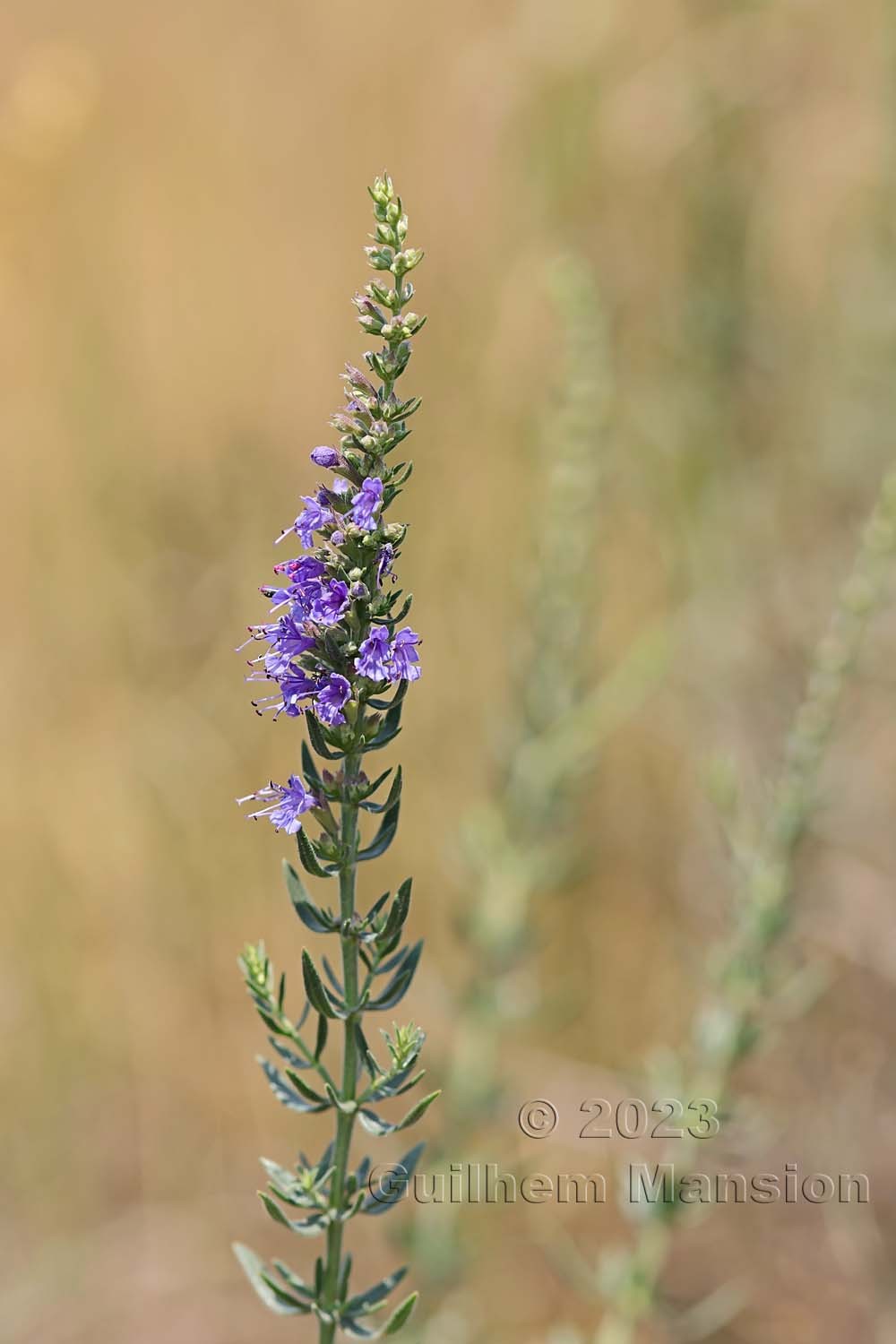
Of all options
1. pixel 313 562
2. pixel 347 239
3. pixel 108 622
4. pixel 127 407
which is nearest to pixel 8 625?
pixel 108 622

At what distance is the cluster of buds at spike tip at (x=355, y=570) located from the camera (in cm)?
191

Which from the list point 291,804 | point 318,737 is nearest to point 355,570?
point 318,737

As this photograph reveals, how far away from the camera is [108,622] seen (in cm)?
577

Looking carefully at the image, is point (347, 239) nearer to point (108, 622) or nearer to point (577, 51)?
point (577, 51)

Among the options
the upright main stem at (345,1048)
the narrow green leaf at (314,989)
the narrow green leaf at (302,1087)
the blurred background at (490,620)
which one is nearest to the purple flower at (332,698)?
the upright main stem at (345,1048)

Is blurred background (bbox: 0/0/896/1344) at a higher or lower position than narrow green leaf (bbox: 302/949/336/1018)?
higher

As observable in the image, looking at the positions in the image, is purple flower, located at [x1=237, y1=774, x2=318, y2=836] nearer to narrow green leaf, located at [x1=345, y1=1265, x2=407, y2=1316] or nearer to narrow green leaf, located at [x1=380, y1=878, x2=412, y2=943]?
narrow green leaf, located at [x1=380, y1=878, x2=412, y2=943]

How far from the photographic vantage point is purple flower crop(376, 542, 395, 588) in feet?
6.37

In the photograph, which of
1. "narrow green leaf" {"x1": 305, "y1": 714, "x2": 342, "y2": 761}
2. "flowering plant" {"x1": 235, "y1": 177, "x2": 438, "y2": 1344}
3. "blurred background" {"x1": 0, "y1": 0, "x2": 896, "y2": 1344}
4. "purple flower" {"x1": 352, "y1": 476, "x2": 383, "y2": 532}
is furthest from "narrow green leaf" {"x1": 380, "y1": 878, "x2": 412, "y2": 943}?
"blurred background" {"x1": 0, "y1": 0, "x2": 896, "y2": 1344}

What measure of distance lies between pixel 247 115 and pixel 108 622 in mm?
3229

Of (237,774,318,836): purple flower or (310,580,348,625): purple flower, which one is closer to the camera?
(310,580,348,625): purple flower

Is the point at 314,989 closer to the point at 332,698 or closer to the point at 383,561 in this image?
the point at 332,698

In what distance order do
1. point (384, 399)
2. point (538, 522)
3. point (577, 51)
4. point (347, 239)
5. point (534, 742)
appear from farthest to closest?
point (347, 239), point (577, 51), point (538, 522), point (534, 742), point (384, 399)

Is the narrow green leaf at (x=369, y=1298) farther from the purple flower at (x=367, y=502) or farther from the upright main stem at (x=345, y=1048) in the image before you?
the purple flower at (x=367, y=502)
